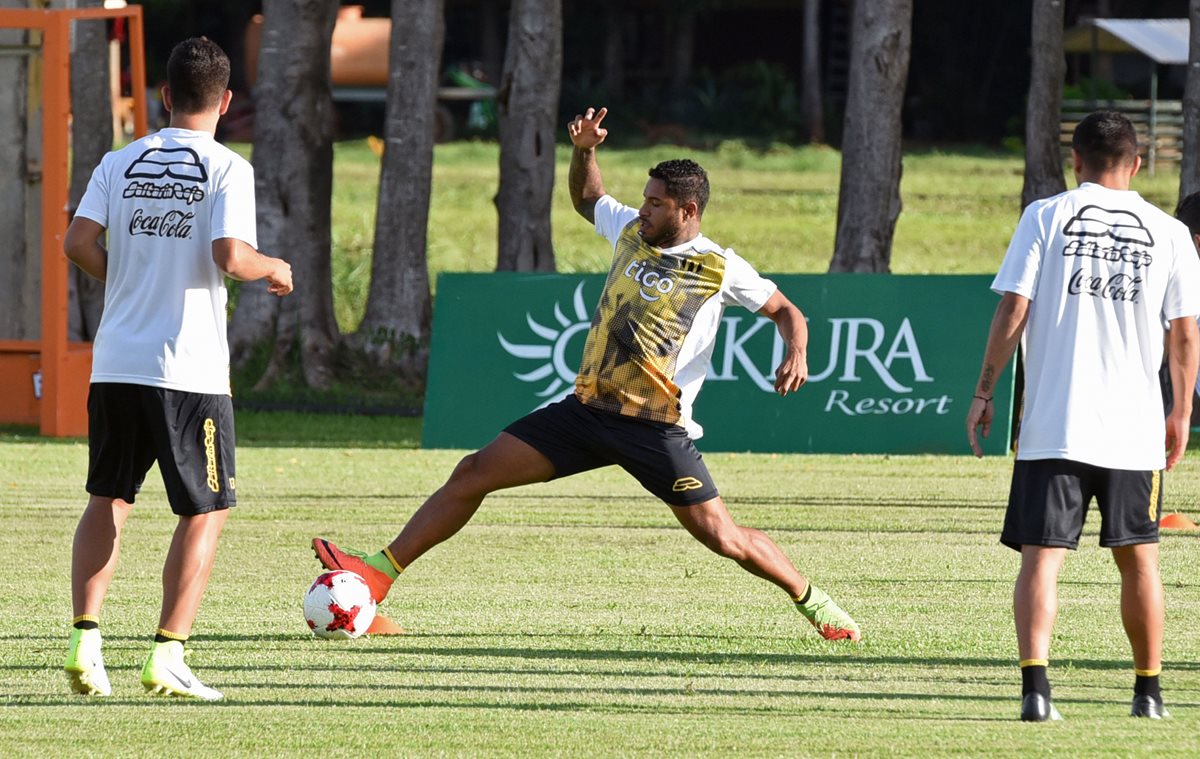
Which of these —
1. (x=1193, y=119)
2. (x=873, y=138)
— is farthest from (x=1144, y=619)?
(x=873, y=138)

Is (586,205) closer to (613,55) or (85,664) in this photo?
(85,664)

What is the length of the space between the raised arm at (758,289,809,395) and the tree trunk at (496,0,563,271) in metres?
14.2

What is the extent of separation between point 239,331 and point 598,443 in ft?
48.0

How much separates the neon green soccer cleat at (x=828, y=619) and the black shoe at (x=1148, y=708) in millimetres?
1687

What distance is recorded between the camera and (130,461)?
6422 mm

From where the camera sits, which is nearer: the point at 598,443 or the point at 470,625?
the point at 598,443

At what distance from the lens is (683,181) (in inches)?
294

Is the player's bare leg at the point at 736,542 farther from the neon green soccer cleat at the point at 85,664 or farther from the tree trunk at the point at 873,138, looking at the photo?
the tree trunk at the point at 873,138

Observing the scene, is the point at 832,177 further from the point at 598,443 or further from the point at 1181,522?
the point at 598,443

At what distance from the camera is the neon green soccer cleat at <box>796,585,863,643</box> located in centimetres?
775

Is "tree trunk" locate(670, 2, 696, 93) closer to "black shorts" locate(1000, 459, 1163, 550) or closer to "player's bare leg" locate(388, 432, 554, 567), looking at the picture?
"player's bare leg" locate(388, 432, 554, 567)

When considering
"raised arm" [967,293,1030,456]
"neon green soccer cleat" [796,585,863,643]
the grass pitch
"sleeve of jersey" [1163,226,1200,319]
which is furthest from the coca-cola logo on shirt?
"sleeve of jersey" [1163,226,1200,319]

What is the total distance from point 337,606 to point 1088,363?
9.95 ft

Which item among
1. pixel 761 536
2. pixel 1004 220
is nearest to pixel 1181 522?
pixel 761 536
